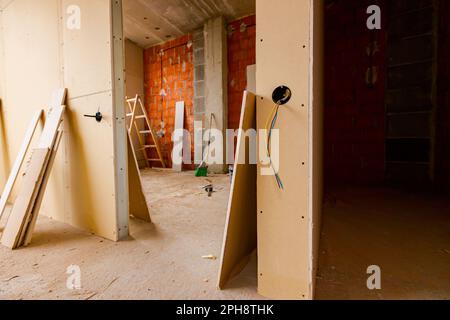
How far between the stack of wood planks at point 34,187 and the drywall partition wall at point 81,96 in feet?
0.33

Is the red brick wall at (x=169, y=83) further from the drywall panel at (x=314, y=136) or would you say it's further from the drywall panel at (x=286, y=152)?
the drywall panel at (x=286, y=152)

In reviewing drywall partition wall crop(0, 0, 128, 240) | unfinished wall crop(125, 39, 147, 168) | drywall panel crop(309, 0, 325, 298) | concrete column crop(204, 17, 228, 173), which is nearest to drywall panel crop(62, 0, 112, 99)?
drywall partition wall crop(0, 0, 128, 240)

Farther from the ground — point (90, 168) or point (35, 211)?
point (90, 168)

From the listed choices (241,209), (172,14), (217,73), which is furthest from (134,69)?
(241,209)

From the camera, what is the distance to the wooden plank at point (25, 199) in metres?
1.62

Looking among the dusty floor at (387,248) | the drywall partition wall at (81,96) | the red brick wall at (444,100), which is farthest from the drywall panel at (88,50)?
the red brick wall at (444,100)

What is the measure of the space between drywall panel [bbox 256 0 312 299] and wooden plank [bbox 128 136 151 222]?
1327 millimetres

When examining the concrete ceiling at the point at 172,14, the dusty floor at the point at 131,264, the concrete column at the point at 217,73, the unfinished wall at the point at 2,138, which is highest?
the concrete ceiling at the point at 172,14

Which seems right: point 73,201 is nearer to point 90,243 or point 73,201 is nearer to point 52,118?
point 90,243

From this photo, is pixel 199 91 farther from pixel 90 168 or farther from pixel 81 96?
pixel 90 168

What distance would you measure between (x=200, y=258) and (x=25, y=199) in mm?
1367

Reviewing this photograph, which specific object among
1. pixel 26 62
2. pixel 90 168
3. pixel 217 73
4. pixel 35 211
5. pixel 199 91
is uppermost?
pixel 217 73

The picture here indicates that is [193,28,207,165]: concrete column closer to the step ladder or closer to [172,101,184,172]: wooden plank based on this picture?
[172,101,184,172]: wooden plank

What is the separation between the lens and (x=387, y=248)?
1523mm
